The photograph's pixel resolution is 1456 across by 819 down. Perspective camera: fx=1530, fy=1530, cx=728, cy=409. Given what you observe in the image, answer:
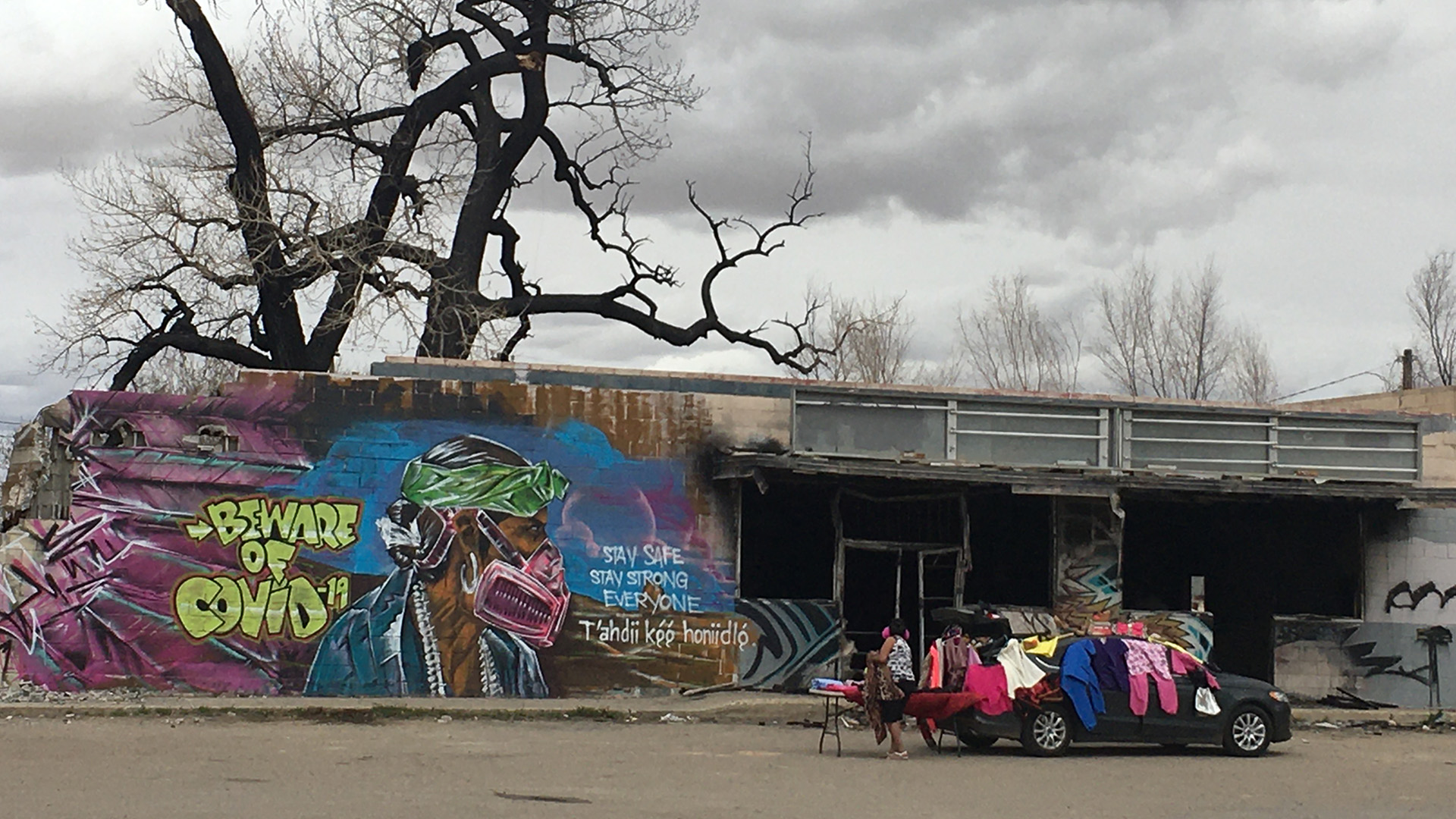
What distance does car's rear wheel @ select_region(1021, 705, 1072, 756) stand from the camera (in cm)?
1595

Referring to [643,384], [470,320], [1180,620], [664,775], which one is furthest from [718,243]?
[664,775]

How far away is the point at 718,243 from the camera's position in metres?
Result: 33.6

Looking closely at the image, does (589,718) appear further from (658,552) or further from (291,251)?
(291,251)

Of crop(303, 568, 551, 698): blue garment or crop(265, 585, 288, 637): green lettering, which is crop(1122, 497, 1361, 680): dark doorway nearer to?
crop(303, 568, 551, 698): blue garment

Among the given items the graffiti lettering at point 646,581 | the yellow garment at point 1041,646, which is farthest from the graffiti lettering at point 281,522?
the yellow garment at point 1041,646

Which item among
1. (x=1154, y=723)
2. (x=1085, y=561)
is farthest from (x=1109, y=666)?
(x=1085, y=561)

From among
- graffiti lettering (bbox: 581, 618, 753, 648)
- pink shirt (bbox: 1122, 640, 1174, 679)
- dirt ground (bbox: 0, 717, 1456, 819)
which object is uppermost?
pink shirt (bbox: 1122, 640, 1174, 679)

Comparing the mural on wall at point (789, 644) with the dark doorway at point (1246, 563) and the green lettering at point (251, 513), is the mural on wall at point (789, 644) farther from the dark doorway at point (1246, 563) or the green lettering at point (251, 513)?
the green lettering at point (251, 513)

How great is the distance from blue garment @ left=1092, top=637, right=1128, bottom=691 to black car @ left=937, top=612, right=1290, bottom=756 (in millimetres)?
82

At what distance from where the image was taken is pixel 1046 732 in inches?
631

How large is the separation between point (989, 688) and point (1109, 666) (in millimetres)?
1407

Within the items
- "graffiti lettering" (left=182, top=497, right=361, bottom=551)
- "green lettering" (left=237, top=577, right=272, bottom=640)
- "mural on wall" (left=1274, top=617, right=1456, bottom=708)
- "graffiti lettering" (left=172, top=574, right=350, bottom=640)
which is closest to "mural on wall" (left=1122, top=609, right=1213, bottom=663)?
"mural on wall" (left=1274, top=617, right=1456, bottom=708)

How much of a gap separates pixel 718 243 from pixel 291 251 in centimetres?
946

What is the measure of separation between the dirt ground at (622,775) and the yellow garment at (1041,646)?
112 cm
